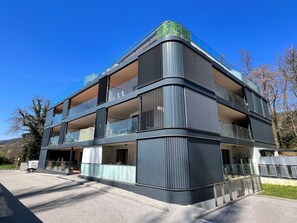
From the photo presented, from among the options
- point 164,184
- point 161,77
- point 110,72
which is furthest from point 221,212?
point 110,72

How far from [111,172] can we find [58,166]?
11094mm

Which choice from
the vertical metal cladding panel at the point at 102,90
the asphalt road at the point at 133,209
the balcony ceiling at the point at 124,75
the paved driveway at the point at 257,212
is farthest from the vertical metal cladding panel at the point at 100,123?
the paved driveway at the point at 257,212

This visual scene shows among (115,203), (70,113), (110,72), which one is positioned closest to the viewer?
(115,203)

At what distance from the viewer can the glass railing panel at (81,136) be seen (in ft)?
54.6

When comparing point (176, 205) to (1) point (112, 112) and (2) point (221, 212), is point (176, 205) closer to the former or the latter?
(2) point (221, 212)

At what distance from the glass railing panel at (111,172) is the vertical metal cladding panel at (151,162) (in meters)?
0.95

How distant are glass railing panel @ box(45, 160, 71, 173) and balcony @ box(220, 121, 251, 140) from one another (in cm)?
1541

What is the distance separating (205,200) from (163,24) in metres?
10.6

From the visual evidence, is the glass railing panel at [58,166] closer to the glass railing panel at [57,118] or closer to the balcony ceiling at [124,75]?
the glass railing panel at [57,118]

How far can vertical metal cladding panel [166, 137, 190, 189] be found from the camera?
8563mm

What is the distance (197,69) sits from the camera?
1195cm

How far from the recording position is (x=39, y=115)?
34.8 m

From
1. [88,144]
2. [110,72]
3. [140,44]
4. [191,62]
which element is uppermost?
[140,44]

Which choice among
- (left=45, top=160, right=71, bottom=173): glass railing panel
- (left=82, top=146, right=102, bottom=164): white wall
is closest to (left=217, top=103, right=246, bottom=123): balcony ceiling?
(left=82, top=146, right=102, bottom=164): white wall
